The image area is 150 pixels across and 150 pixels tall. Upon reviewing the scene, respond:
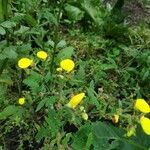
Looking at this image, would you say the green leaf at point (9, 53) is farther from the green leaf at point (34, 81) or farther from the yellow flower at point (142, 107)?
the yellow flower at point (142, 107)

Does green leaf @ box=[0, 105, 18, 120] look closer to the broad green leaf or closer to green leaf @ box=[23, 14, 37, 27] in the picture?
the broad green leaf

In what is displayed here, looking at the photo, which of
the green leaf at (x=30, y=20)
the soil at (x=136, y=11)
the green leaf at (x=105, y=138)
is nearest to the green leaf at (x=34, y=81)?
the green leaf at (x=105, y=138)

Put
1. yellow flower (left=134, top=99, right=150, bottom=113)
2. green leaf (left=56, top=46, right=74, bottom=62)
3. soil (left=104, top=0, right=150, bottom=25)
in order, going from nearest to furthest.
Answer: yellow flower (left=134, top=99, right=150, bottom=113) → green leaf (left=56, top=46, right=74, bottom=62) → soil (left=104, top=0, right=150, bottom=25)

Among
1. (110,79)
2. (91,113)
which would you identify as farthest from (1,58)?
Answer: (110,79)

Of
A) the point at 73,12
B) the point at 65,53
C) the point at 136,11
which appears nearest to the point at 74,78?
the point at 65,53

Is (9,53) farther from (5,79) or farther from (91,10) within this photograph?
(91,10)

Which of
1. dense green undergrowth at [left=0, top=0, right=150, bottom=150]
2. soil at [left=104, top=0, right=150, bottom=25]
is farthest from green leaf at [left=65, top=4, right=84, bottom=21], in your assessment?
soil at [left=104, top=0, right=150, bottom=25]

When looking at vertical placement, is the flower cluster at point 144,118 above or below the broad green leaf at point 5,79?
above
